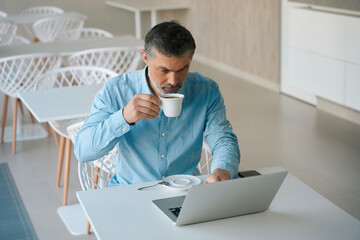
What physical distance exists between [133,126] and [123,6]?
20.5 ft

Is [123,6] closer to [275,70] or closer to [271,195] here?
[275,70]

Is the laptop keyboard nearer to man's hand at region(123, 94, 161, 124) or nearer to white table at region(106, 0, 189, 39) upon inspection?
man's hand at region(123, 94, 161, 124)

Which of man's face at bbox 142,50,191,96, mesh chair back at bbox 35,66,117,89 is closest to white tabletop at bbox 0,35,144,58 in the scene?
mesh chair back at bbox 35,66,117,89

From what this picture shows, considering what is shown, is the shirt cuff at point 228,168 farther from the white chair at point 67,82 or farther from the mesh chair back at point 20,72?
the mesh chair back at point 20,72

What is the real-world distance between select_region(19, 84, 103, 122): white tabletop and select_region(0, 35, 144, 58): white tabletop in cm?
112

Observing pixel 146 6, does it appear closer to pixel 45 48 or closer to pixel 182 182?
pixel 45 48

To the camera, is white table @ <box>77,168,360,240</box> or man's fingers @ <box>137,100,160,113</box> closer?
white table @ <box>77,168,360,240</box>

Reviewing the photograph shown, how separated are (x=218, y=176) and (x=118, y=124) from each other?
0.34 metres

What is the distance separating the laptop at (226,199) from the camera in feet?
4.59

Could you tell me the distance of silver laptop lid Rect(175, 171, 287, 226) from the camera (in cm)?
140

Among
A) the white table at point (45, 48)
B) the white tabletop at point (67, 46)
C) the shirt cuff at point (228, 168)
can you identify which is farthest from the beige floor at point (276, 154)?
the shirt cuff at point (228, 168)

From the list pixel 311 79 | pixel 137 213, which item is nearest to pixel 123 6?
pixel 311 79

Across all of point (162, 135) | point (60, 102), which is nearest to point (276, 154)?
point (60, 102)

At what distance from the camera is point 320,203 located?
164 cm
